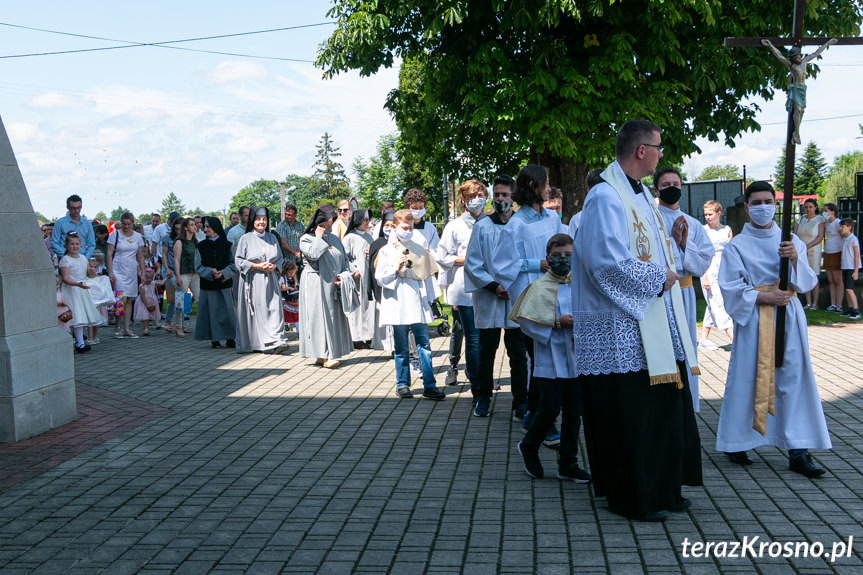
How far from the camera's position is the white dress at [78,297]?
13.3 meters

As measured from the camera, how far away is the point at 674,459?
505cm

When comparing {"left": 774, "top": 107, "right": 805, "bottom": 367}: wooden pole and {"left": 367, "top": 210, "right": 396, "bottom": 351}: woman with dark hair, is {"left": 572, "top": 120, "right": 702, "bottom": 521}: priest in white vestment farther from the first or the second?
{"left": 367, "top": 210, "right": 396, "bottom": 351}: woman with dark hair

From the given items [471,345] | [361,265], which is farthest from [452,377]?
[361,265]

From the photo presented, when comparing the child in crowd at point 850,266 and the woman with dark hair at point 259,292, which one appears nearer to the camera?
the woman with dark hair at point 259,292

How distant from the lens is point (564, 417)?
6.07 metres

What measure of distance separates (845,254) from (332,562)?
14.8 m

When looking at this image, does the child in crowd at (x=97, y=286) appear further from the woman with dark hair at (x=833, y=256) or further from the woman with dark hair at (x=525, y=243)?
the woman with dark hair at (x=833, y=256)

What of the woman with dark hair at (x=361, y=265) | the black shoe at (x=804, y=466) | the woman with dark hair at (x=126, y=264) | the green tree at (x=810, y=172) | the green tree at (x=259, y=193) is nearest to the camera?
the black shoe at (x=804, y=466)

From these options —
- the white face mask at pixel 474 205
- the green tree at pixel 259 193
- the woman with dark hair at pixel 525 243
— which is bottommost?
the woman with dark hair at pixel 525 243

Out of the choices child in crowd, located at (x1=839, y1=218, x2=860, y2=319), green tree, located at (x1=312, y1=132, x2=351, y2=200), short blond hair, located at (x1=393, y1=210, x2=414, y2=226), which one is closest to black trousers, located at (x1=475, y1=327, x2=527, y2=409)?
short blond hair, located at (x1=393, y1=210, x2=414, y2=226)

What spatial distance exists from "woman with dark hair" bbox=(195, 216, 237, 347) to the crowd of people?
2.57 m

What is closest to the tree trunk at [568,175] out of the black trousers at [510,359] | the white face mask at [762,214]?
the black trousers at [510,359]

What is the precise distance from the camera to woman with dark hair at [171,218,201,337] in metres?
15.5

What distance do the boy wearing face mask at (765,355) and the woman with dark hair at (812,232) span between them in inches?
452
